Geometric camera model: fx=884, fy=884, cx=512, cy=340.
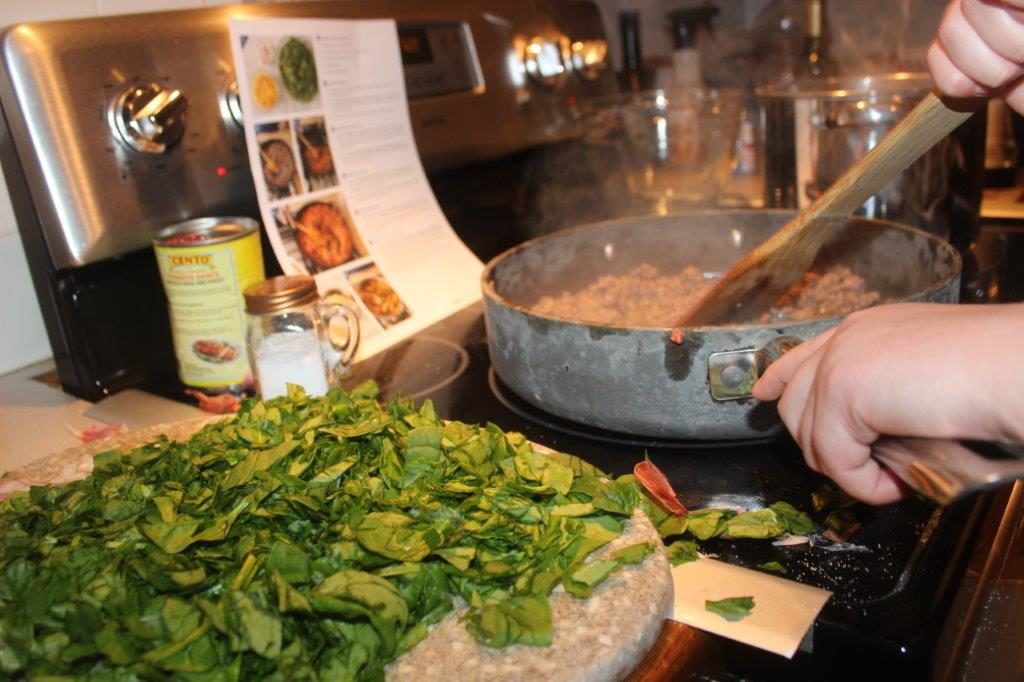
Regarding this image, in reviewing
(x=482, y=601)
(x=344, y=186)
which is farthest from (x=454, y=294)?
(x=482, y=601)

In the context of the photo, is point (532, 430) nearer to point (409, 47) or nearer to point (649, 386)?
point (649, 386)

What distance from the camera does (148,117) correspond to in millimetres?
905

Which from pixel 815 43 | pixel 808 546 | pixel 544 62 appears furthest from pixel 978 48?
pixel 815 43

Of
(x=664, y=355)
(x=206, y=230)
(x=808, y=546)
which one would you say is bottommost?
(x=808, y=546)

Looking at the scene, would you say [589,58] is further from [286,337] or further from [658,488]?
[658,488]

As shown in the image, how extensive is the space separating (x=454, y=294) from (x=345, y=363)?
307 mm

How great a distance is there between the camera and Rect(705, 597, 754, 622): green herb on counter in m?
0.52

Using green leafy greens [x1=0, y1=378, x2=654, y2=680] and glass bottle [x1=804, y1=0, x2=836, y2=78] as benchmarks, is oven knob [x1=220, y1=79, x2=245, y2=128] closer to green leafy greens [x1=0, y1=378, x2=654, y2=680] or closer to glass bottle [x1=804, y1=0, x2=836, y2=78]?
green leafy greens [x1=0, y1=378, x2=654, y2=680]

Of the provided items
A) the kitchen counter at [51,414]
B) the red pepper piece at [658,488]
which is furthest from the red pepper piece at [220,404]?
the red pepper piece at [658,488]

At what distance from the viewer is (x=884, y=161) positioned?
741 millimetres

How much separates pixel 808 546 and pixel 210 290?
63cm

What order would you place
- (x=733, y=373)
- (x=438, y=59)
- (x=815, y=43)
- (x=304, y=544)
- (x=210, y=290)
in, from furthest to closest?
(x=815, y=43), (x=438, y=59), (x=210, y=290), (x=733, y=373), (x=304, y=544)

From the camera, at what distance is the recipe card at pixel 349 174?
103cm

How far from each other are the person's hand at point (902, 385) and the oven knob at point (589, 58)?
1.05 meters
